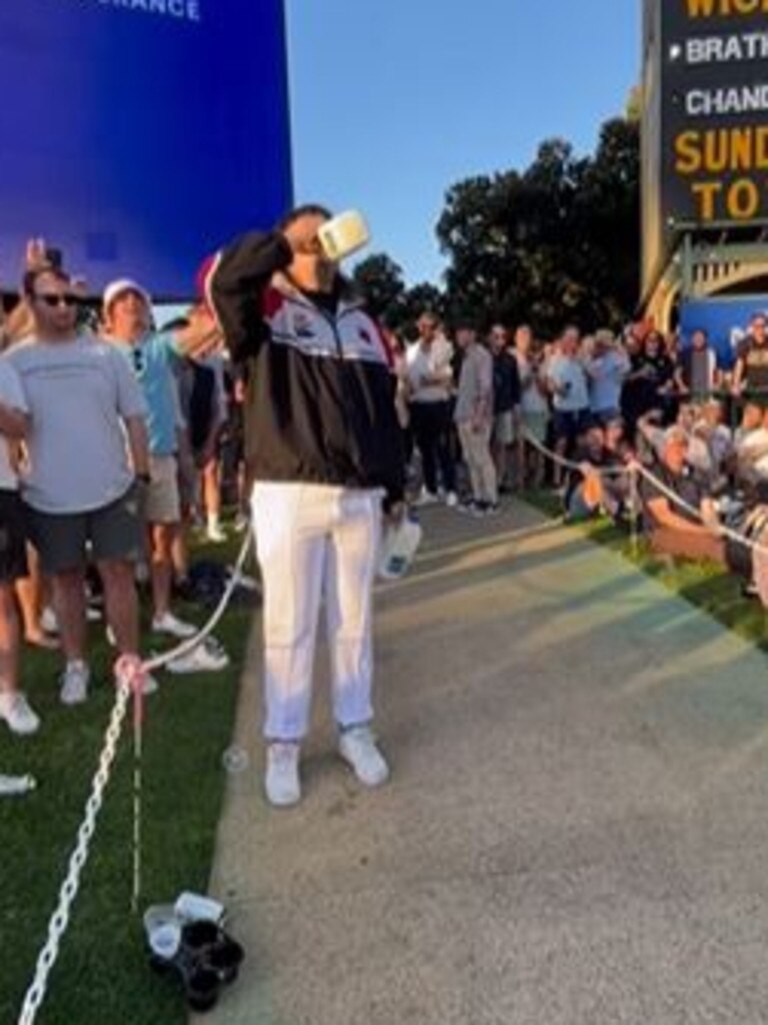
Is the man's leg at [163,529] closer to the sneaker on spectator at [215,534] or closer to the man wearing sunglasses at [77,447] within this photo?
the man wearing sunglasses at [77,447]

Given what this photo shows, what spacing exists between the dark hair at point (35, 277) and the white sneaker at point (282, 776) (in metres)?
2.10

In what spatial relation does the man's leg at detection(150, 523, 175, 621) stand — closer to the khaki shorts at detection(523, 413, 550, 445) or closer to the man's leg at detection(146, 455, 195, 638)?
the man's leg at detection(146, 455, 195, 638)

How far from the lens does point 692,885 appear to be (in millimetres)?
3688

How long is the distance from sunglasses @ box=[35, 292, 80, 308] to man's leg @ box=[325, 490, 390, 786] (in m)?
1.60

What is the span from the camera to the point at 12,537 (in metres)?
5.27

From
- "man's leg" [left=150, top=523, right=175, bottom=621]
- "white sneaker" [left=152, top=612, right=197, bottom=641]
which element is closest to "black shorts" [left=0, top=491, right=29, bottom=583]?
"man's leg" [left=150, top=523, right=175, bottom=621]

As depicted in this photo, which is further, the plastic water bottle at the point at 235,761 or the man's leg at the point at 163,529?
the man's leg at the point at 163,529

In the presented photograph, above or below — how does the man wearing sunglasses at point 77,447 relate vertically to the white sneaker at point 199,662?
above

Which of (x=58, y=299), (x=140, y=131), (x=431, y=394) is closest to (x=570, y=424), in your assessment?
(x=431, y=394)

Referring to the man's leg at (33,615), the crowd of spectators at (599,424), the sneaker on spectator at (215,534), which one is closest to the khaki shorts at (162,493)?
the man's leg at (33,615)

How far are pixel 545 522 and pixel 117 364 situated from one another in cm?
623

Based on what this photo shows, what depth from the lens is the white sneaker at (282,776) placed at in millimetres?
4457

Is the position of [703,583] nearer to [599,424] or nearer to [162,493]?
[162,493]

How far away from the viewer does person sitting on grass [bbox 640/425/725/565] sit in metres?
8.32
